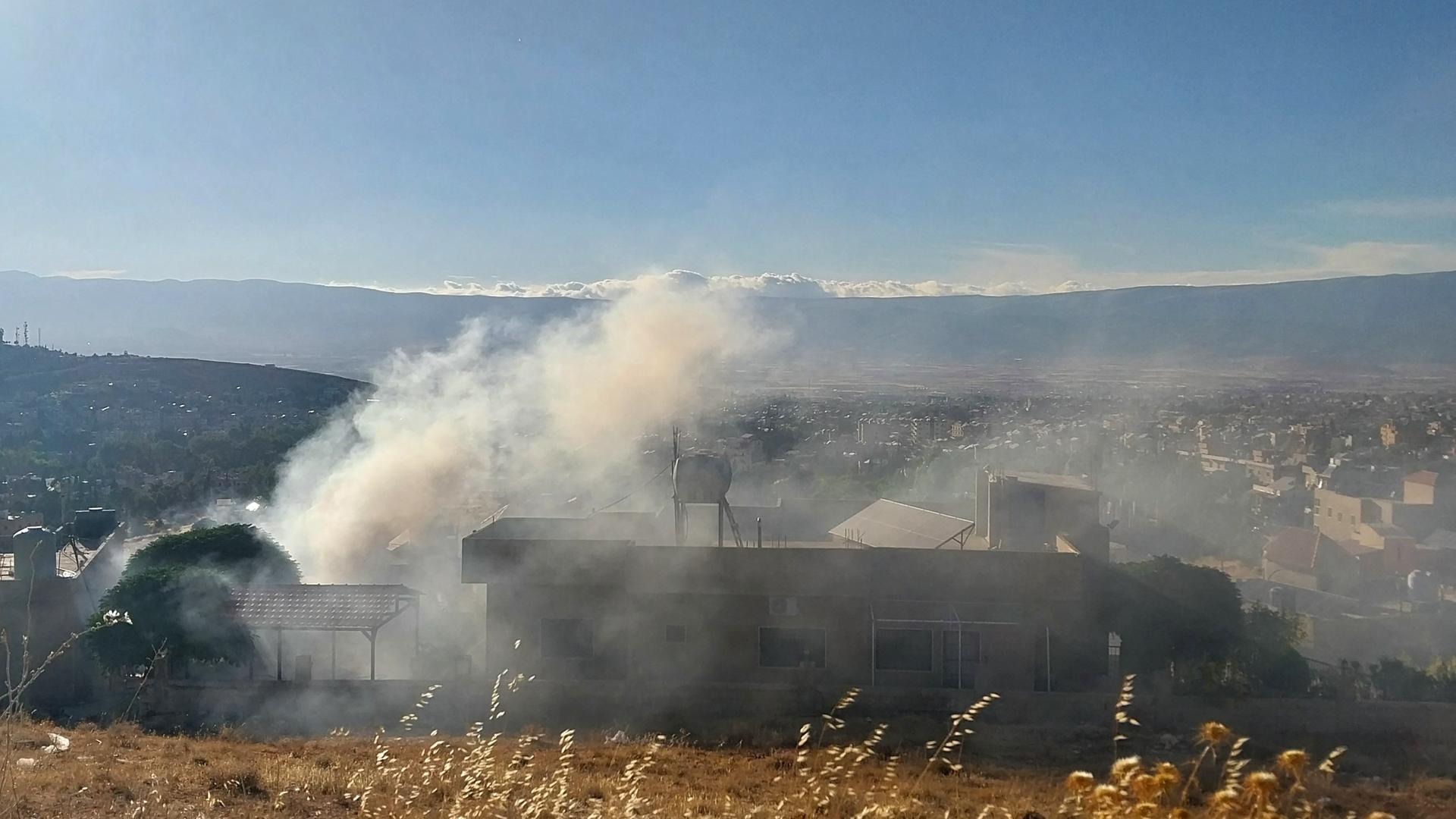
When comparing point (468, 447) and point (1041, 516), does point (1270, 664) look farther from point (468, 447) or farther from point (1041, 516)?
point (468, 447)

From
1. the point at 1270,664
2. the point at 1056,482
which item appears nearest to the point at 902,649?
the point at 1270,664

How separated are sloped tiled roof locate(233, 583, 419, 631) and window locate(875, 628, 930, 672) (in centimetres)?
896

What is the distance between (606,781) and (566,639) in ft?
27.5

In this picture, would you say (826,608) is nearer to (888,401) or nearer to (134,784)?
(134,784)

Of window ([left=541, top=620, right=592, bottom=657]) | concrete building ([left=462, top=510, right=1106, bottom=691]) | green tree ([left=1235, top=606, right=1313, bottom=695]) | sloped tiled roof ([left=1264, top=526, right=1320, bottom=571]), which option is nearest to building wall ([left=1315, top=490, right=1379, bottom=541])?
sloped tiled roof ([left=1264, top=526, right=1320, bottom=571])

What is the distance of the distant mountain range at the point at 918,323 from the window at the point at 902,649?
86295mm

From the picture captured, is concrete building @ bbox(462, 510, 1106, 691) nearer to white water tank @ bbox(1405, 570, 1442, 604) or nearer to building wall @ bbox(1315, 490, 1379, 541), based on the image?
white water tank @ bbox(1405, 570, 1442, 604)

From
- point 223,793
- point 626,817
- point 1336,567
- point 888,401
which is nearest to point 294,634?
point 223,793

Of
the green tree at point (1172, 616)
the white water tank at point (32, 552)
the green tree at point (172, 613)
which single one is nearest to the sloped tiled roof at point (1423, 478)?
the green tree at point (1172, 616)

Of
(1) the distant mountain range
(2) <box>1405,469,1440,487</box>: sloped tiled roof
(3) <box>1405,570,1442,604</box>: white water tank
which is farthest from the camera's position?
(1) the distant mountain range

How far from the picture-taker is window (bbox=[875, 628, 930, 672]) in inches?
720

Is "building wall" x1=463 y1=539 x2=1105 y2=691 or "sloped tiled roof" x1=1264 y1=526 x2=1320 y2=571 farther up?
"building wall" x1=463 y1=539 x2=1105 y2=691

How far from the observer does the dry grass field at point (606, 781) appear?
18.4 ft

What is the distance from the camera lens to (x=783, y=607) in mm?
18516
